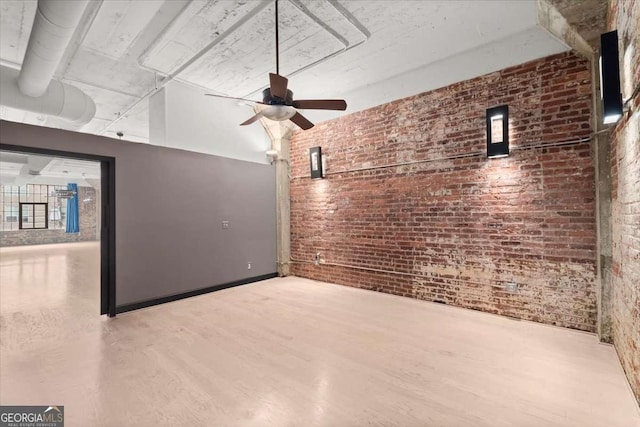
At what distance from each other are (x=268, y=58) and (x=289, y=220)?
321cm

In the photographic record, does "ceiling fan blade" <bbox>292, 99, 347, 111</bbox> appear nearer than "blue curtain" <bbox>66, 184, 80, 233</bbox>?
Yes

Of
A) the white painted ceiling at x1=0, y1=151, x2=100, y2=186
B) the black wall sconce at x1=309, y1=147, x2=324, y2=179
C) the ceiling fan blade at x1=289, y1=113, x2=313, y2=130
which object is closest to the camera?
the ceiling fan blade at x1=289, y1=113, x2=313, y2=130

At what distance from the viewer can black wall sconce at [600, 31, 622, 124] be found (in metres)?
2.10

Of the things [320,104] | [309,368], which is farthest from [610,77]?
[309,368]

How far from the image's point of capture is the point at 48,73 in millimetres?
3402

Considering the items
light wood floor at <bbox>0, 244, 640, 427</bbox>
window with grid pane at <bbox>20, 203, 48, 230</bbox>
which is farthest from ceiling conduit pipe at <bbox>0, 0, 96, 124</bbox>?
window with grid pane at <bbox>20, 203, 48, 230</bbox>

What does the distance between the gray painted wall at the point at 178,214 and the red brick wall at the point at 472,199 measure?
1.47 meters

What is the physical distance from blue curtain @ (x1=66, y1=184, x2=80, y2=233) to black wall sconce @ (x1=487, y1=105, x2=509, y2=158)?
1772cm

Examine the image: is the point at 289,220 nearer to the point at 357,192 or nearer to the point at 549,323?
the point at 357,192

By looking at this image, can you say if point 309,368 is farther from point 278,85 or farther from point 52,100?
point 52,100

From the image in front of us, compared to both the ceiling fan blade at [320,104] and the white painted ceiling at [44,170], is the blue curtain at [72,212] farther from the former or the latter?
the ceiling fan blade at [320,104]

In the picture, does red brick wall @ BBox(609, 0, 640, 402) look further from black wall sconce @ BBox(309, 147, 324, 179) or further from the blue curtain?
the blue curtain

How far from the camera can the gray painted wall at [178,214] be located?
3.96 meters

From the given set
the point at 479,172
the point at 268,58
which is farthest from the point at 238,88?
the point at 479,172
